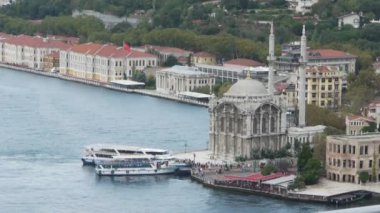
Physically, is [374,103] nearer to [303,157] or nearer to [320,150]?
[320,150]

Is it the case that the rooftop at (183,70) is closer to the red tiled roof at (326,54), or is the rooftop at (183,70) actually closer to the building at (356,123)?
the red tiled roof at (326,54)

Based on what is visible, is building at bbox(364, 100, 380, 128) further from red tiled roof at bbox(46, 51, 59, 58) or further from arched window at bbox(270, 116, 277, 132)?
red tiled roof at bbox(46, 51, 59, 58)

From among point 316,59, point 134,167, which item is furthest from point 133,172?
point 316,59

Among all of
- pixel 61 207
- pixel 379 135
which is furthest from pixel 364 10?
pixel 61 207

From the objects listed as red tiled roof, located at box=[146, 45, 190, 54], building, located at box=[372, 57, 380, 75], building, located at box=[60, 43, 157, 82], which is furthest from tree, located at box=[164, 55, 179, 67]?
building, located at box=[372, 57, 380, 75]

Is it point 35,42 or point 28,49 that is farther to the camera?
point 35,42

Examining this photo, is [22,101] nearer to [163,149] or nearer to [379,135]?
[163,149]
